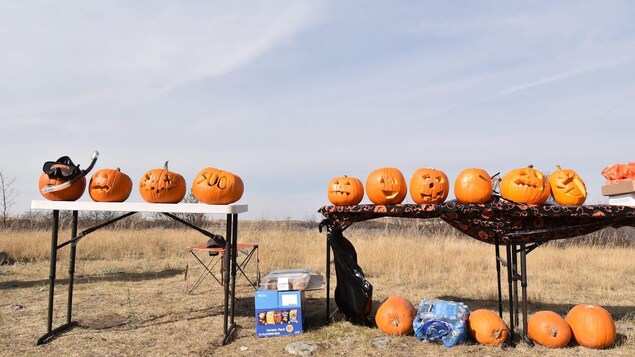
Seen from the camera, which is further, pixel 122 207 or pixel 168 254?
pixel 168 254

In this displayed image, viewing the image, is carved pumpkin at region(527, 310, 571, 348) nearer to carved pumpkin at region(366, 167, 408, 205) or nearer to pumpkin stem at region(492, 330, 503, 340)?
pumpkin stem at region(492, 330, 503, 340)

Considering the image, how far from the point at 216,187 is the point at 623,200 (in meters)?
4.77

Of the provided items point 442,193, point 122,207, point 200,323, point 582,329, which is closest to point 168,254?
point 200,323

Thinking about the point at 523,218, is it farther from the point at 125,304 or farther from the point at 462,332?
the point at 125,304

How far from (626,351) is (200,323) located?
5.15 m

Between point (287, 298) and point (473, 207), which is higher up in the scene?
point (473, 207)

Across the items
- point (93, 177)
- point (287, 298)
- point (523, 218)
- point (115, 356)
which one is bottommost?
point (115, 356)

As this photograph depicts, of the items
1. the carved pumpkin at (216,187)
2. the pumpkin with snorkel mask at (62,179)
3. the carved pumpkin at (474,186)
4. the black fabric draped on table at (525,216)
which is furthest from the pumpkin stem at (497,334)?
the pumpkin with snorkel mask at (62,179)

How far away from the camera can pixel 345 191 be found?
590 cm

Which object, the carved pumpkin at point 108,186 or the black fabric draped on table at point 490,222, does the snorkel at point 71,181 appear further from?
the black fabric draped on table at point 490,222

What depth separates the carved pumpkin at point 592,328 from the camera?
4.96 meters

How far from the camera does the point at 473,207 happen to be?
202 inches

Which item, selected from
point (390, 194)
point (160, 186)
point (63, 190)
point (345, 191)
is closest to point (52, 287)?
point (63, 190)

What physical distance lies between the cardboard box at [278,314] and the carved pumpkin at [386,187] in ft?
5.09
